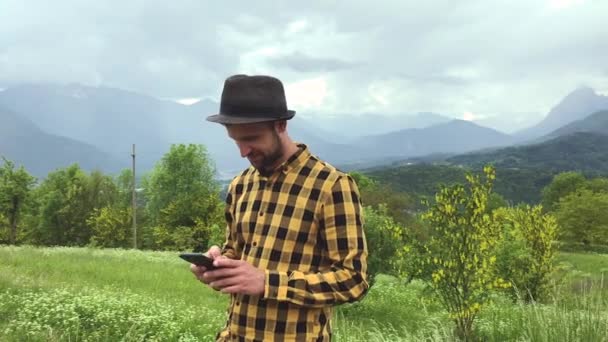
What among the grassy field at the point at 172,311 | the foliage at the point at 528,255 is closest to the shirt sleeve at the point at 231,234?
the grassy field at the point at 172,311

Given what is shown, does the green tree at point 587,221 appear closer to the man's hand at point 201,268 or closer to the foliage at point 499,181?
the man's hand at point 201,268

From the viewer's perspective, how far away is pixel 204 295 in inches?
512

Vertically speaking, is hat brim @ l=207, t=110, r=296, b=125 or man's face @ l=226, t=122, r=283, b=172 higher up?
hat brim @ l=207, t=110, r=296, b=125

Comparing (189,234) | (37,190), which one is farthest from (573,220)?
(37,190)

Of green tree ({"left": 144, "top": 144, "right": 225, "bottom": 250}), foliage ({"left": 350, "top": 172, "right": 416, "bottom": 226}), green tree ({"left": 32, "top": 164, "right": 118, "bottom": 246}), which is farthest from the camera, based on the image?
green tree ({"left": 32, "top": 164, "right": 118, "bottom": 246})

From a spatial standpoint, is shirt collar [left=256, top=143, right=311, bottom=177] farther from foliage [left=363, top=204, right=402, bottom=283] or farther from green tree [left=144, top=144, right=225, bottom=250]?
green tree [left=144, top=144, right=225, bottom=250]

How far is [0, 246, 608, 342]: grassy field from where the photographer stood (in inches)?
168

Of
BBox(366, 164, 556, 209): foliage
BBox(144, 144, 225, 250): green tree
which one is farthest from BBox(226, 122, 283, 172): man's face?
BBox(366, 164, 556, 209): foliage

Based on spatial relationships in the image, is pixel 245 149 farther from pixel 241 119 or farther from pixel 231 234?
pixel 231 234

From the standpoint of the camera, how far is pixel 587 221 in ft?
193

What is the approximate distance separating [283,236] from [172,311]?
24.2ft

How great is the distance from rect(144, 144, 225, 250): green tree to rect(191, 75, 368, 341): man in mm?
44478

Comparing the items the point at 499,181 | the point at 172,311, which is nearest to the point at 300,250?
the point at 172,311

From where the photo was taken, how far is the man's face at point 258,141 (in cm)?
227
